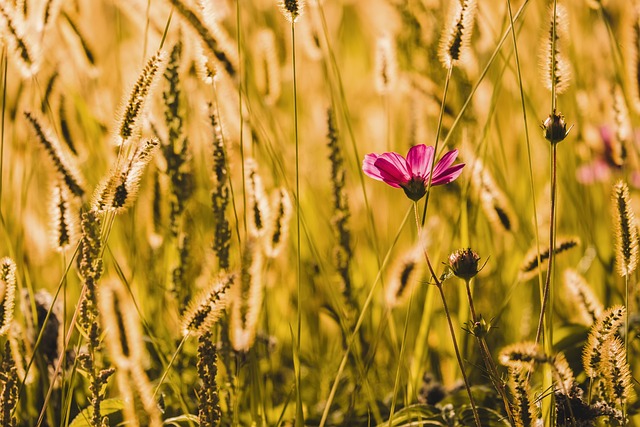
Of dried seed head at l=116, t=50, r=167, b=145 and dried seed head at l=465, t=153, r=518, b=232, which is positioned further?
dried seed head at l=465, t=153, r=518, b=232

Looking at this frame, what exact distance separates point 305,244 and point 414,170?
0.95m

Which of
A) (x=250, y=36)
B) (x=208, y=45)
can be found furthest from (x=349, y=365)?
(x=250, y=36)

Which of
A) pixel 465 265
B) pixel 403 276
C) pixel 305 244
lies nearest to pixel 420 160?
pixel 465 265

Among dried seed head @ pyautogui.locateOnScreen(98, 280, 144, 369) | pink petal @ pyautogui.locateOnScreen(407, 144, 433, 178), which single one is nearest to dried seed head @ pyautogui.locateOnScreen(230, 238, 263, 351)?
dried seed head @ pyautogui.locateOnScreen(98, 280, 144, 369)

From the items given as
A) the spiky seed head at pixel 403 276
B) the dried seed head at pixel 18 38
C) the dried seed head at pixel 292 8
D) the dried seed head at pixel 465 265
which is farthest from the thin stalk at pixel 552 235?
the dried seed head at pixel 18 38

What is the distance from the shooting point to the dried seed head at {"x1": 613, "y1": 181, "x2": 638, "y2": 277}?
105 centimetres

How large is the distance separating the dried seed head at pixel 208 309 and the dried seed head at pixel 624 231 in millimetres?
571

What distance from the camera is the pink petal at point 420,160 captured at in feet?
3.49

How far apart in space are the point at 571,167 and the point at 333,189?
0.81 metres

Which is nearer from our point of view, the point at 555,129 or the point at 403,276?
the point at 555,129

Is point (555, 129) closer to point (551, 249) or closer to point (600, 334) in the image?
point (551, 249)

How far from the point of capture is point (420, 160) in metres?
1.07

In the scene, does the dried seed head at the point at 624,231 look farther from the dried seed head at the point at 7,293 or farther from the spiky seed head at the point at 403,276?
the dried seed head at the point at 7,293

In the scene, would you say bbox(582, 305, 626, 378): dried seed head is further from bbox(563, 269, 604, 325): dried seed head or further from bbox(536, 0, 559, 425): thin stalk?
bbox(563, 269, 604, 325): dried seed head
